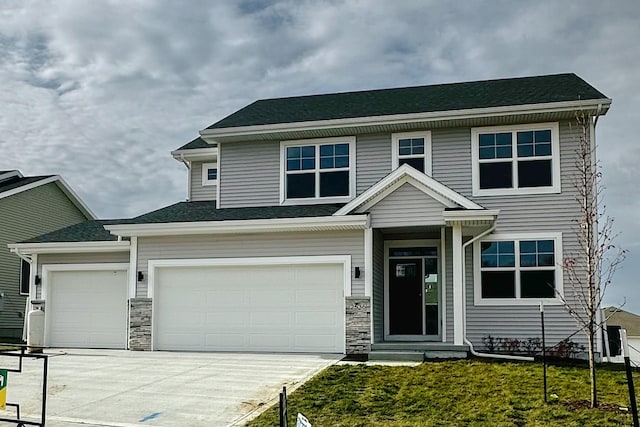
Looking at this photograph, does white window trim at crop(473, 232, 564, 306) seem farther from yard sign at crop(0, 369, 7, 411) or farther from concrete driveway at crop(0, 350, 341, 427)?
yard sign at crop(0, 369, 7, 411)

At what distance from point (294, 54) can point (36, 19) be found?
21.0ft

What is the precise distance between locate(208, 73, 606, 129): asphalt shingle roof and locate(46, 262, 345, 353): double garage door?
4.13m

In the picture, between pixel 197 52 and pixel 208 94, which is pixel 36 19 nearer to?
pixel 197 52

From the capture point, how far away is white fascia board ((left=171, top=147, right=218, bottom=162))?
787 inches

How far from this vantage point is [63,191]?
1097 inches

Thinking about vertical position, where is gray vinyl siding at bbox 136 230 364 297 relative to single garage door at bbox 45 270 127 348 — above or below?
above

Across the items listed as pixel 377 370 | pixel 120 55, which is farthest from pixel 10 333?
pixel 377 370

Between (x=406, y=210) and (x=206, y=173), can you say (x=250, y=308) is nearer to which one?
(x=406, y=210)

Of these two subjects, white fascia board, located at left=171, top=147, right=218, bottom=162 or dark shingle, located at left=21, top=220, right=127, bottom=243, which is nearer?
dark shingle, located at left=21, top=220, right=127, bottom=243

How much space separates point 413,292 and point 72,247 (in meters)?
8.92

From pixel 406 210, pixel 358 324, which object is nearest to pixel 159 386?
pixel 358 324

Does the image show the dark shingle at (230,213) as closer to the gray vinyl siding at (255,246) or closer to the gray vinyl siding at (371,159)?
the gray vinyl siding at (255,246)

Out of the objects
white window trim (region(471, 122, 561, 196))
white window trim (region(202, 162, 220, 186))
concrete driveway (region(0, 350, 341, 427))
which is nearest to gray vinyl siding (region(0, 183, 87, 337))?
white window trim (region(202, 162, 220, 186))

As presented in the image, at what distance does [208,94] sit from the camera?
1966cm
